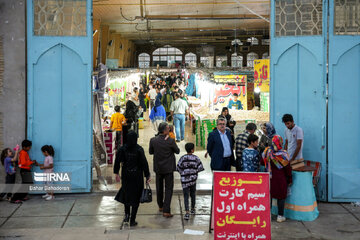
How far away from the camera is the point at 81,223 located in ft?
23.6

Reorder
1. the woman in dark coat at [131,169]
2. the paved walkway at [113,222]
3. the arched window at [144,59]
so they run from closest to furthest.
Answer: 1. the paved walkway at [113,222]
2. the woman in dark coat at [131,169]
3. the arched window at [144,59]

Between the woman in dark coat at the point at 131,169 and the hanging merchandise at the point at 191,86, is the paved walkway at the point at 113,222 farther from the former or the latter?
the hanging merchandise at the point at 191,86

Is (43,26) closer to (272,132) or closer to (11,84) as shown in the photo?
(11,84)

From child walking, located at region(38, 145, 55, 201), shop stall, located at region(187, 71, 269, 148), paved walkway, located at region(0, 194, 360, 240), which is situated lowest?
paved walkway, located at region(0, 194, 360, 240)

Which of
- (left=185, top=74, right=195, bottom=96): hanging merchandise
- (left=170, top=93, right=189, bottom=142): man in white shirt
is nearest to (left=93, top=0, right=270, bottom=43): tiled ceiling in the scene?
(left=185, top=74, right=195, bottom=96): hanging merchandise

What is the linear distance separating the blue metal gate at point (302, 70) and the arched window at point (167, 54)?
3894 cm

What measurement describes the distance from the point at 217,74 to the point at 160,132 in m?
11.6

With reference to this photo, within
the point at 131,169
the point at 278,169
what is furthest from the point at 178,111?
the point at 131,169

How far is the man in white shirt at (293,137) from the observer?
25.9 ft

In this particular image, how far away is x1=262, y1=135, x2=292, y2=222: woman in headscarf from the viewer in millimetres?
6988

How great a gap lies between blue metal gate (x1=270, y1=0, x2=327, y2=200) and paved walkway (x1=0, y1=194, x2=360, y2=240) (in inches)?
53.9

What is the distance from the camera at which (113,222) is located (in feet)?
23.7

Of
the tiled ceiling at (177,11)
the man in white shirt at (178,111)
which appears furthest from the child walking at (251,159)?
the tiled ceiling at (177,11)

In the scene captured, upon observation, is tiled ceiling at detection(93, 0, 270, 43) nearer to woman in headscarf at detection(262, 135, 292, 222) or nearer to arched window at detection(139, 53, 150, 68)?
woman in headscarf at detection(262, 135, 292, 222)
